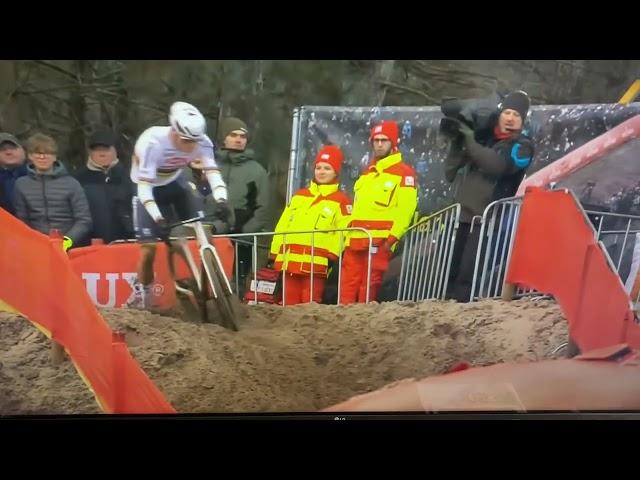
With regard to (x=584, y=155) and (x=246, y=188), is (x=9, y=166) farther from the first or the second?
(x=584, y=155)

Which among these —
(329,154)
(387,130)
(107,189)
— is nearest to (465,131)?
(387,130)

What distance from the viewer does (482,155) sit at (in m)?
2.38

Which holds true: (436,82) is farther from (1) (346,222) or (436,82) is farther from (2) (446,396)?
(2) (446,396)

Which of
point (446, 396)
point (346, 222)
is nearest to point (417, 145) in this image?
point (346, 222)

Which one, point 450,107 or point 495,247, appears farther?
point 495,247

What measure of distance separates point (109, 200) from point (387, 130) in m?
1.11

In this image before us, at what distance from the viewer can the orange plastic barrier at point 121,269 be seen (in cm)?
238

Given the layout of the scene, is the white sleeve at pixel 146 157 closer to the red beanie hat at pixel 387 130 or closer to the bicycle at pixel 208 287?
the bicycle at pixel 208 287

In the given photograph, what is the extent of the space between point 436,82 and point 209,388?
150cm

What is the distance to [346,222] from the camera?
94.4 inches

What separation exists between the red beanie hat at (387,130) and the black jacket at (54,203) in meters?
1.15

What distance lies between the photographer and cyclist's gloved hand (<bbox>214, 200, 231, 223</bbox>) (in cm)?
238
